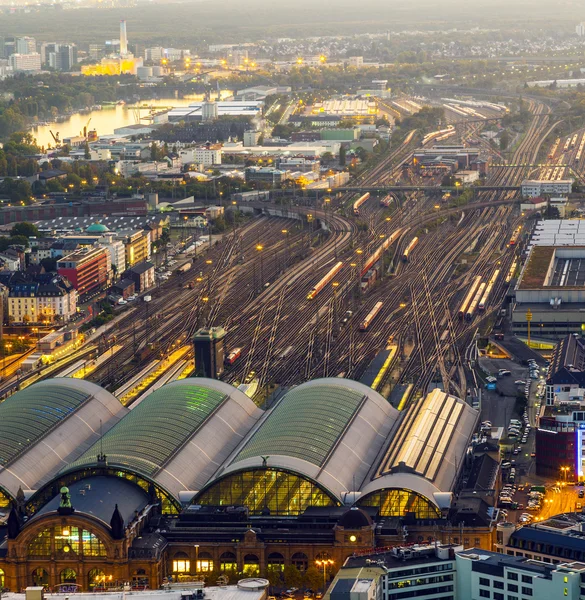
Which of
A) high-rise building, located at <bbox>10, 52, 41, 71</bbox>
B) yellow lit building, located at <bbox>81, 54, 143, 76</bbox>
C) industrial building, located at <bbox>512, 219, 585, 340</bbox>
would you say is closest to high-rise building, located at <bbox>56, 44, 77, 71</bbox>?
high-rise building, located at <bbox>10, 52, 41, 71</bbox>

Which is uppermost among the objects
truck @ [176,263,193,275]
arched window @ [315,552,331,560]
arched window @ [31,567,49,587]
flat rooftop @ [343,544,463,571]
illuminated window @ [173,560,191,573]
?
flat rooftop @ [343,544,463,571]

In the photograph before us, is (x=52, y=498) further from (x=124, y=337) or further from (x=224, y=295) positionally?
(x=224, y=295)

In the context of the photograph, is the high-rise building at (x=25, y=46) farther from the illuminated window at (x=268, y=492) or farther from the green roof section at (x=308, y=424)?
the illuminated window at (x=268, y=492)

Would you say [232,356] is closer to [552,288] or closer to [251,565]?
[552,288]

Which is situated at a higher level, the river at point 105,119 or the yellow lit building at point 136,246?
the yellow lit building at point 136,246

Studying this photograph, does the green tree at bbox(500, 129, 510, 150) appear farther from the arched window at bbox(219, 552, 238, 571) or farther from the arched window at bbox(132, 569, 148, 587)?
the arched window at bbox(132, 569, 148, 587)

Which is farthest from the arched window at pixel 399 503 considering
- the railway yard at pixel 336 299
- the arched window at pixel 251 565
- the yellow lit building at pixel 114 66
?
the yellow lit building at pixel 114 66
